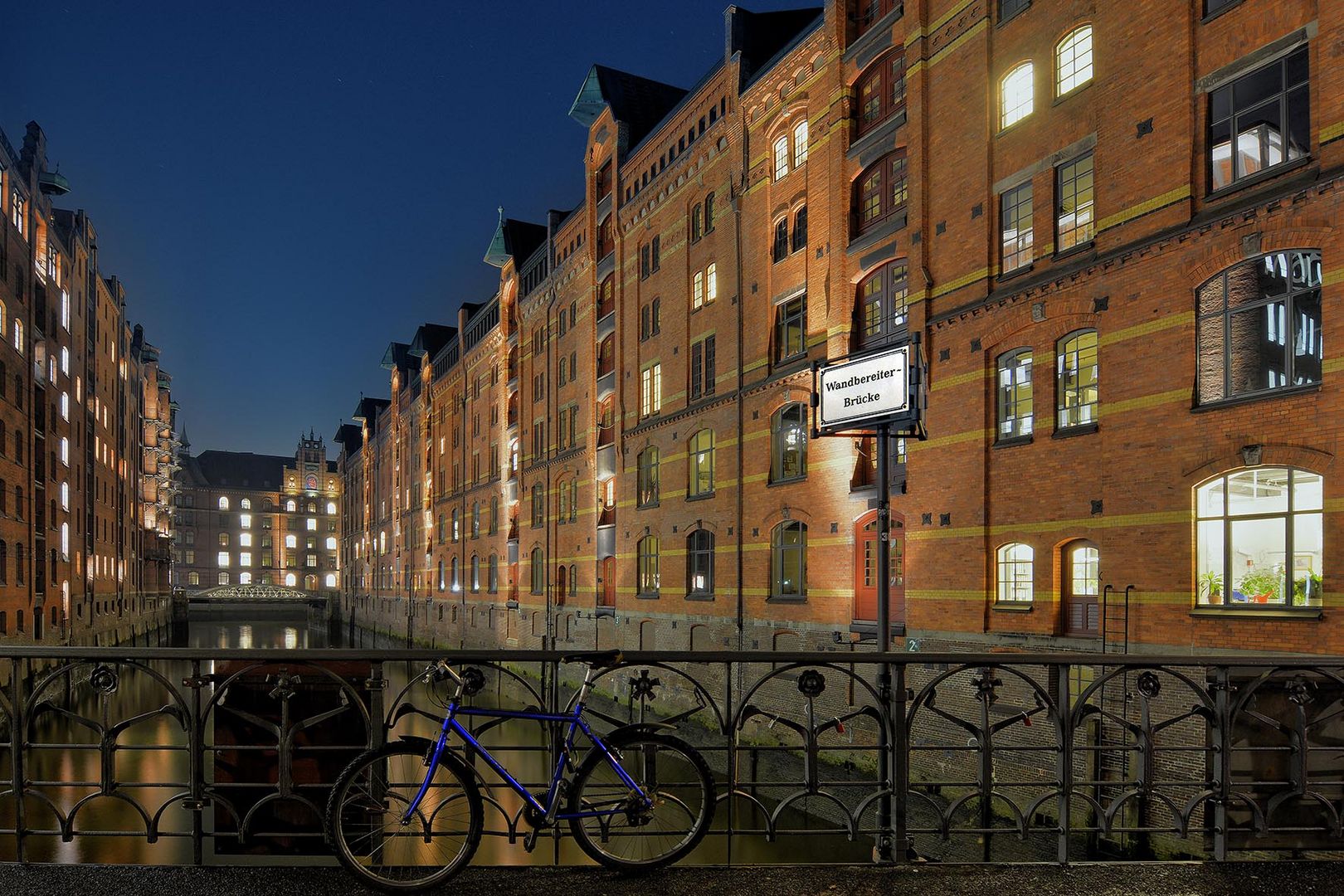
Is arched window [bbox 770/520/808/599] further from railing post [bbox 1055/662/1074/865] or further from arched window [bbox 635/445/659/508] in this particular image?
railing post [bbox 1055/662/1074/865]

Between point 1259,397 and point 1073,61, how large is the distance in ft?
22.4

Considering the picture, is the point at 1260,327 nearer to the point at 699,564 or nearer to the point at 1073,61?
the point at 1073,61

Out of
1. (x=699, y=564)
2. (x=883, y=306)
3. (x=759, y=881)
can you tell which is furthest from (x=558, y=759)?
(x=699, y=564)

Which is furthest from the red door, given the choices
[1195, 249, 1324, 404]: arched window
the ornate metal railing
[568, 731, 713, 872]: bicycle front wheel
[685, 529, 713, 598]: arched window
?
[568, 731, 713, 872]: bicycle front wheel

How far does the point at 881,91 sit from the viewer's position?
69.3 feet

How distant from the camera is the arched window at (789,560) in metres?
22.9

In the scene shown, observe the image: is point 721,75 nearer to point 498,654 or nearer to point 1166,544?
point 1166,544

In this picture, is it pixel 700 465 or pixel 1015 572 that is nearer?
pixel 1015 572

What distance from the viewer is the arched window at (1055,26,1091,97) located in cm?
1584

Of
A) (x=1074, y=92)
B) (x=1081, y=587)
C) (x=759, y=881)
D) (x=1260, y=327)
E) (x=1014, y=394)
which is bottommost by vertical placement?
(x=759, y=881)

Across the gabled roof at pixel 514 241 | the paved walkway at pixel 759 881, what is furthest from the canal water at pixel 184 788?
the gabled roof at pixel 514 241

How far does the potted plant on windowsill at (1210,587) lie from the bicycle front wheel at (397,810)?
11.9 m

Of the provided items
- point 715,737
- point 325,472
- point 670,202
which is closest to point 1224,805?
point 715,737

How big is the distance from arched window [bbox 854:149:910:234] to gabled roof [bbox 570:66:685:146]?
14474mm
